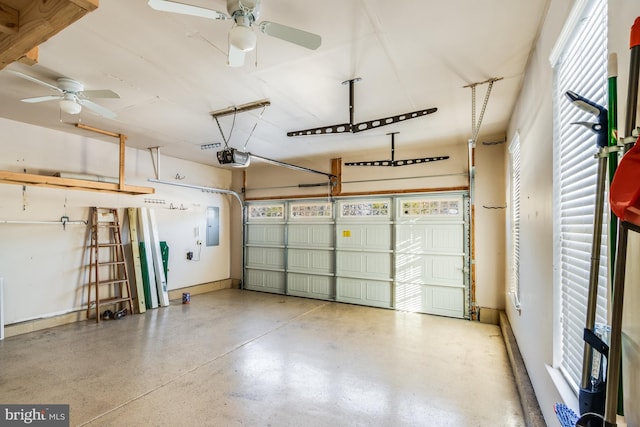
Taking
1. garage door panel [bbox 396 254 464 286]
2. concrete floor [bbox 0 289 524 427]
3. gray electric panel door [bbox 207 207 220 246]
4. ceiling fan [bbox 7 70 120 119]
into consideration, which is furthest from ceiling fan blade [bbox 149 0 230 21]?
gray electric panel door [bbox 207 207 220 246]

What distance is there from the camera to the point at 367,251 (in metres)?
5.96

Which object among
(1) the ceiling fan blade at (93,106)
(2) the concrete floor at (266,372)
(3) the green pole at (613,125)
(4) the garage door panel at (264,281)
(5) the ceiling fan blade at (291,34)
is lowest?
(2) the concrete floor at (266,372)

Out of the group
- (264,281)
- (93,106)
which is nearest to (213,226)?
(264,281)

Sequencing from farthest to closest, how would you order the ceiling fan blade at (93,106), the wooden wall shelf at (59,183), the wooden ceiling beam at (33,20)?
1. the wooden wall shelf at (59,183)
2. the ceiling fan blade at (93,106)
3. the wooden ceiling beam at (33,20)

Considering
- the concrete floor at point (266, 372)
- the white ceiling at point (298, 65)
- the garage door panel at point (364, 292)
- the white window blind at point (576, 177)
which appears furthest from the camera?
the garage door panel at point (364, 292)

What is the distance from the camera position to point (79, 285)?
485 cm

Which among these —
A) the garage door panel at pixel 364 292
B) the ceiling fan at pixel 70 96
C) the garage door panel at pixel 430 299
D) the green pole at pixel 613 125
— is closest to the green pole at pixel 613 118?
the green pole at pixel 613 125

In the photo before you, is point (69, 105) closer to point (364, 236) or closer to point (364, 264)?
point (364, 236)

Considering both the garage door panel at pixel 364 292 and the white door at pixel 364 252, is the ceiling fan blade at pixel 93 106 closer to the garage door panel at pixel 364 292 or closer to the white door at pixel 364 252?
the white door at pixel 364 252

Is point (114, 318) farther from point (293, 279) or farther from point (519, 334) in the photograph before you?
point (519, 334)

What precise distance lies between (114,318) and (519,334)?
5801 mm

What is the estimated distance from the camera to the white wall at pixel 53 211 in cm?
414

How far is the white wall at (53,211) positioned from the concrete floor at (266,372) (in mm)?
594

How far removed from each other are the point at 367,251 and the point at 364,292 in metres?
0.81
